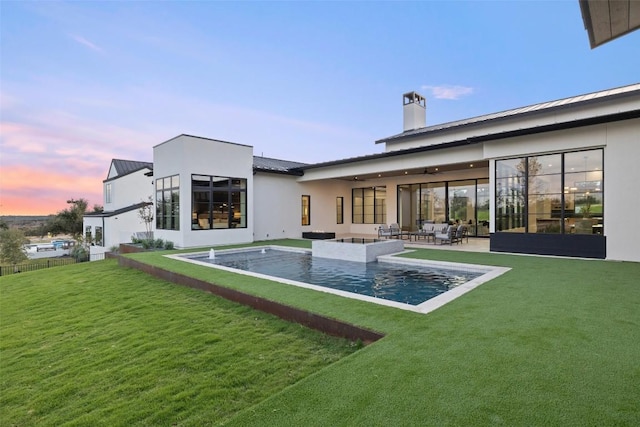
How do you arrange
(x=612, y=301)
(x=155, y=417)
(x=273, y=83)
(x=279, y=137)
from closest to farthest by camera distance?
1. (x=155, y=417)
2. (x=612, y=301)
3. (x=273, y=83)
4. (x=279, y=137)

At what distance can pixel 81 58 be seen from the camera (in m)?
12.7

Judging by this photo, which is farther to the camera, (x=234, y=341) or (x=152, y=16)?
(x=152, y=16)

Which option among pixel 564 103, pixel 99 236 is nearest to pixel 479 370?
pixel 564 103

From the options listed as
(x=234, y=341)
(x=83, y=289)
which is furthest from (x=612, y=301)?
(x=83, y=289)

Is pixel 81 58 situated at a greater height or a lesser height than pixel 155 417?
greater

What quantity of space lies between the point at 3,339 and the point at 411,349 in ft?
21.9

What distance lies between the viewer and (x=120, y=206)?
74.0 ft

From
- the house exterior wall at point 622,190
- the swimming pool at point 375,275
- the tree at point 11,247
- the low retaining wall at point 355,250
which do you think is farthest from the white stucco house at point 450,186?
the tree at point 11,247

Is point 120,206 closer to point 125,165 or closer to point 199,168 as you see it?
point 125,165

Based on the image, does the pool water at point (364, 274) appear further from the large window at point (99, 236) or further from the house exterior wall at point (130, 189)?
the large window at point (99, 236)

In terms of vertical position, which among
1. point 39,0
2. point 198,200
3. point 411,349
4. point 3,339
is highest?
point 39,0

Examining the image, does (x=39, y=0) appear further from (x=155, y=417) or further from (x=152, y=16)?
(x=155, y=417)

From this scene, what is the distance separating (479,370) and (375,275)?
5308 mm

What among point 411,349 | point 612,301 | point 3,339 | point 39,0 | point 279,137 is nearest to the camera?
point 411,349
